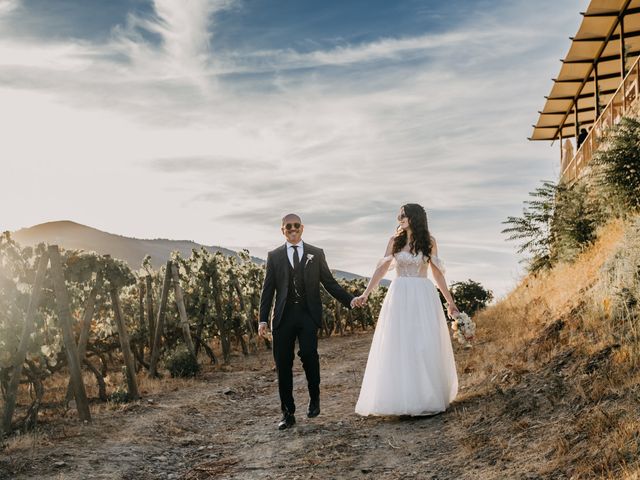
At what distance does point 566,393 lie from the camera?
6367mm

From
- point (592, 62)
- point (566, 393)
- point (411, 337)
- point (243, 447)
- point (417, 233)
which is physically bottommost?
point (243, 447)

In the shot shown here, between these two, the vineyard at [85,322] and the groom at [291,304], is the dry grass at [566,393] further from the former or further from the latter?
the vineyard at [85,322]

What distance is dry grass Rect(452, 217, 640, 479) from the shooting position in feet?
15.8

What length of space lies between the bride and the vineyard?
3859mm

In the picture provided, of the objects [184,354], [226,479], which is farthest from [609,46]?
[226,479]

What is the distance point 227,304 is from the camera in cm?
1914

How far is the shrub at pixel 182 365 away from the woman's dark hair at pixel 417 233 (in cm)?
699

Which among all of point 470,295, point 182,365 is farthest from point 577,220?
point 470,295

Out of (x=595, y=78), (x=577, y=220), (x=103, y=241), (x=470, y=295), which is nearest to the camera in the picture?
(x=577, y=220)

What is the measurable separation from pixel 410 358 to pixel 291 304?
1.45 metres

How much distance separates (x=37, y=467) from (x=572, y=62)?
2170 cm

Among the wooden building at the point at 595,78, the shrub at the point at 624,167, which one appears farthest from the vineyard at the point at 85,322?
the wooden building at the point at 595,78

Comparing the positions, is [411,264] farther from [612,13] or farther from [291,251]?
[612,13]

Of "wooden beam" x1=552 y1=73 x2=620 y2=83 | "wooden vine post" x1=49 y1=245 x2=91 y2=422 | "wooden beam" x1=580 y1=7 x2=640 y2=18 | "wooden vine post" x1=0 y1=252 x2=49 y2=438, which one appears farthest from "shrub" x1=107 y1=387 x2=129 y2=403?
"wooden beam" x1=552 y1=73 x2=620 y2=83
